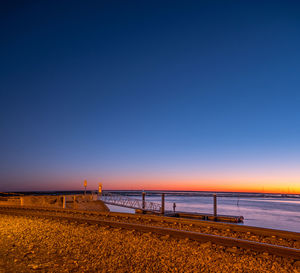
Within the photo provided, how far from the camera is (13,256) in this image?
20.7 ft

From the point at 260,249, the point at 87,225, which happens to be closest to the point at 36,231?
the point at 87,225

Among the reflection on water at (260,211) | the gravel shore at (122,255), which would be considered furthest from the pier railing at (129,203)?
the gravel shore at (122,255)

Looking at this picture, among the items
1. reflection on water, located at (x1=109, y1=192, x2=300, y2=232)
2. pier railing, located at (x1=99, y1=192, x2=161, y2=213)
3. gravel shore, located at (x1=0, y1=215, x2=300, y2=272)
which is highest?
gravel shore, located at (x1=0, y1=215, x2=300, y2=272)

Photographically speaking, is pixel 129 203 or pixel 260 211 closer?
pixel 129 203

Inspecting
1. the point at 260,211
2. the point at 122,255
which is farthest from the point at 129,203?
the point at 260,211

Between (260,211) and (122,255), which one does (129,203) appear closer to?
(122,255)

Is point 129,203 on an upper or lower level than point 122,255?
lower

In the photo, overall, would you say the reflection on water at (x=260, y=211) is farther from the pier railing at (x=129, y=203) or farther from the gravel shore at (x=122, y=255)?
the gravel shore at (x=122, y=255)

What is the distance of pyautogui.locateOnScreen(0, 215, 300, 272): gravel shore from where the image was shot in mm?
5352

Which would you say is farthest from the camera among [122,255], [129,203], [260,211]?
[260,211]

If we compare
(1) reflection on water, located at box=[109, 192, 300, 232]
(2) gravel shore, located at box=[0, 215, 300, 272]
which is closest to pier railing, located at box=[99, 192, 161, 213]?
(1) reflection on water, located at box=[109, 192, 300, 232]

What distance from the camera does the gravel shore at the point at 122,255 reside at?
17.6ft

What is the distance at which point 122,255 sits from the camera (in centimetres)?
620

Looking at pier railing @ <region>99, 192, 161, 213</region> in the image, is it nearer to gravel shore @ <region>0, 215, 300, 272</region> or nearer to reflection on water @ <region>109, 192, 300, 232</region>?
reflection on water @ <region>109, 192, 300, 232</region>
